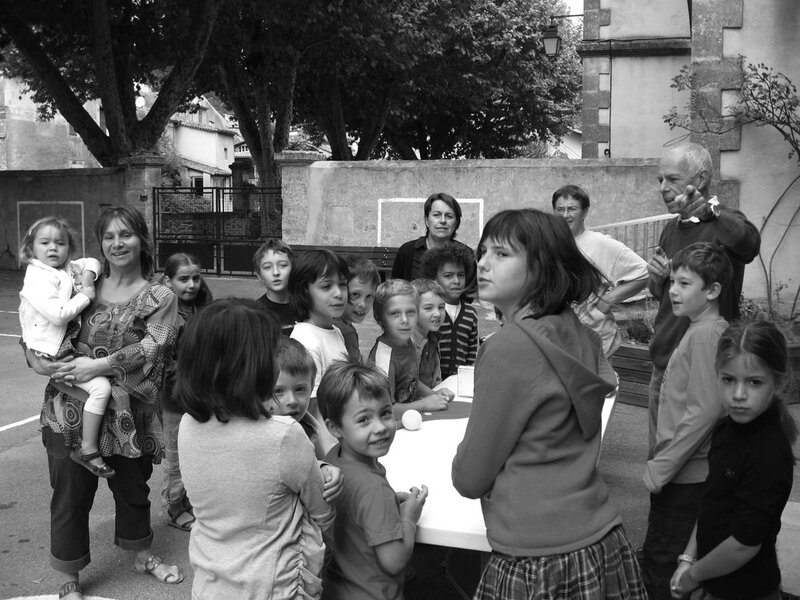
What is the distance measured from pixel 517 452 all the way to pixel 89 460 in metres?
2.14

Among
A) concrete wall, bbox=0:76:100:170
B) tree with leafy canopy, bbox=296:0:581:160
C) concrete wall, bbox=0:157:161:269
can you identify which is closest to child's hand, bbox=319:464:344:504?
concrete wall, bbox=0:157:161:269

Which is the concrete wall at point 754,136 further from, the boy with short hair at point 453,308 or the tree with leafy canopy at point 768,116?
the boy with short hair at point 453,308

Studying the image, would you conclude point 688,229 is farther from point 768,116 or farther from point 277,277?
point 768,116

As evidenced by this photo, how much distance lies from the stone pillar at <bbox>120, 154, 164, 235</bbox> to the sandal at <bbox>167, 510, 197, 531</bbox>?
13587 millimetres

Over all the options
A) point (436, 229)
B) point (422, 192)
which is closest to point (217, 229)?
point (422, 192)

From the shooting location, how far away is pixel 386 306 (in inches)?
158

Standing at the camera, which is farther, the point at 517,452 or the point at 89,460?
the point at 89,460

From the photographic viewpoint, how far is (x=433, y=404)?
158 inches

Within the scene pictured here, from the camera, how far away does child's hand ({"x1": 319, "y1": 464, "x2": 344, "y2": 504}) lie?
2.52 meters

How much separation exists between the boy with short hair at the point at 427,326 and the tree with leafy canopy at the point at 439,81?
15.4 metres

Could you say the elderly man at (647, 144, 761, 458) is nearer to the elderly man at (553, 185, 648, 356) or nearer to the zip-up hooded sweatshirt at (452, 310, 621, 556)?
the elderly man at (553, 185, 648, 356)

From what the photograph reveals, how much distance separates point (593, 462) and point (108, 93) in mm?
16597

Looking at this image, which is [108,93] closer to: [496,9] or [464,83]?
[464,83]

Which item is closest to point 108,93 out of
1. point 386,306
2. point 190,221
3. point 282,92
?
point 190,221
